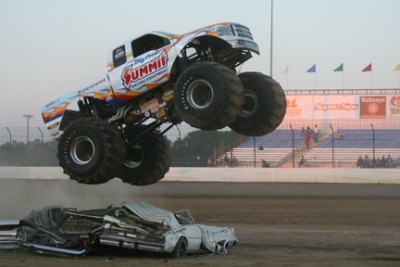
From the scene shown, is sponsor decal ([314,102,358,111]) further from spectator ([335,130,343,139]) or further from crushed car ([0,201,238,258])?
crushed car ([0,201,238,258])

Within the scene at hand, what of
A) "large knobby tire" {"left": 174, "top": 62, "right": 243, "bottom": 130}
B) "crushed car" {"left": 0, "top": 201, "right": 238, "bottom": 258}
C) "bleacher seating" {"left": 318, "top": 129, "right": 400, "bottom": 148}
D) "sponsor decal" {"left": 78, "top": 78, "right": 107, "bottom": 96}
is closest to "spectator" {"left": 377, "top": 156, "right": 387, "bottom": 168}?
"bleacher seating" {"left": 318, "top": 129, "right": 400, "bottom": 148}

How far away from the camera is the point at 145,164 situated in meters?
11.0

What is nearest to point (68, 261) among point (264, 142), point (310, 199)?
point (310, 199)

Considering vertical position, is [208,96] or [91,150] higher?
[208,96]

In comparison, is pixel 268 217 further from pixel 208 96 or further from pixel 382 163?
pixel 382 163

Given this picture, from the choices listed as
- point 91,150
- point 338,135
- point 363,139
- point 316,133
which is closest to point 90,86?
point 91,150

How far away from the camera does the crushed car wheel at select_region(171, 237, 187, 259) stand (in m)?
8.57

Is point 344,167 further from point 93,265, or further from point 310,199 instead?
point 93,265

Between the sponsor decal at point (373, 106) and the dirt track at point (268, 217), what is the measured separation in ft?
61.3

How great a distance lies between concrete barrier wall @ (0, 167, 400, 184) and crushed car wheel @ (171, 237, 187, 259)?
2161 cm

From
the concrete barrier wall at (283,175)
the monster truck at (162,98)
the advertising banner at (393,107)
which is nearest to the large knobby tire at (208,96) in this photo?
the monster truck at (162,98)

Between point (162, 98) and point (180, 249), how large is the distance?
2443mm

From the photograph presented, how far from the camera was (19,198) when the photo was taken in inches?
583

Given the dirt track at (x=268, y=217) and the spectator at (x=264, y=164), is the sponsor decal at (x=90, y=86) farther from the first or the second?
the spectator at (x=264, y=164)
